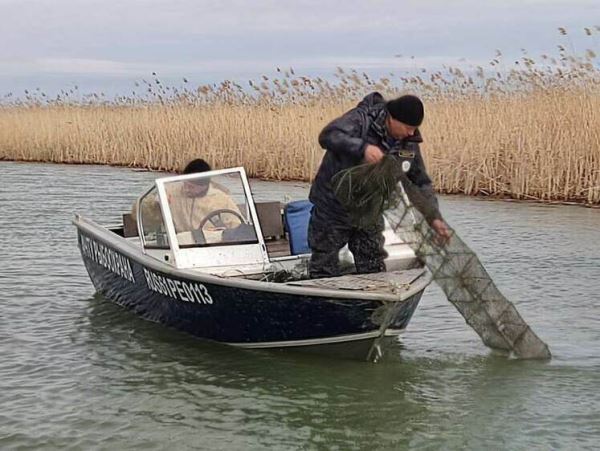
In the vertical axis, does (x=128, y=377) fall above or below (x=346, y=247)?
below

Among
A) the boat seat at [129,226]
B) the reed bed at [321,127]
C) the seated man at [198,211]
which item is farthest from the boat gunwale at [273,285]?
the reed bed at [321,127]

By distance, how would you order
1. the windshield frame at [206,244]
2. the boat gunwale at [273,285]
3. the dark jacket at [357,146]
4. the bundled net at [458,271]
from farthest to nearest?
the windshield frame at [206,244]
the bundled net at [458,271]
the dark jacket at [357,146]
the boat gunwale at [273,285]

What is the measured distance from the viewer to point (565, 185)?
15.0 metres

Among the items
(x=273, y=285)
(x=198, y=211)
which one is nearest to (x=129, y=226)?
(x=198, y=211)

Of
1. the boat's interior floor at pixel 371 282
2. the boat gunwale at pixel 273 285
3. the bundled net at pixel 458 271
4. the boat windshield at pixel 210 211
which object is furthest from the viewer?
the boat windshield at pixel 210 211

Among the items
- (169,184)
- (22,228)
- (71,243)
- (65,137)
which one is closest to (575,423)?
(169,184)

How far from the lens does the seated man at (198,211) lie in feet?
24.8

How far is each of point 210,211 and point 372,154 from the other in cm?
191

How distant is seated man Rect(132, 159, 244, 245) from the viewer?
755 centimetres

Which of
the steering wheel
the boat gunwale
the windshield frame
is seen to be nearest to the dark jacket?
the boat gunwale

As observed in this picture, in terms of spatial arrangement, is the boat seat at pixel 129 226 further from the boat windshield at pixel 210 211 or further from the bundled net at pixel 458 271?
the bundled net at pixel 458 271

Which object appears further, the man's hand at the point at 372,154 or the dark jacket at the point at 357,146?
the dark jacket at the point at 357,146

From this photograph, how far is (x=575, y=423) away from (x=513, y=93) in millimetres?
11104

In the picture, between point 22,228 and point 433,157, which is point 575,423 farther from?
point 433,157
